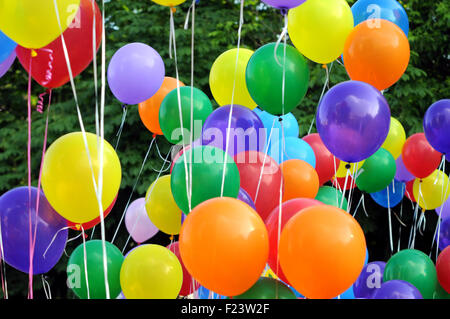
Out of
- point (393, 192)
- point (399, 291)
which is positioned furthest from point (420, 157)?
point (399, 291)

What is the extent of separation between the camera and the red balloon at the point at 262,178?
7.80ft

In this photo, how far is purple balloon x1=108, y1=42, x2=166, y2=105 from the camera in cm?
275

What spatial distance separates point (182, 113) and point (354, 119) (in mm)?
1011

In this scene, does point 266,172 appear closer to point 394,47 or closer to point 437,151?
point 394,47

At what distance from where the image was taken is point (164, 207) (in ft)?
9.10

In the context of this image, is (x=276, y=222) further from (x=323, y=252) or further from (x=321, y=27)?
(x=321, y=27)

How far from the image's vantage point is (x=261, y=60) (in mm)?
2391

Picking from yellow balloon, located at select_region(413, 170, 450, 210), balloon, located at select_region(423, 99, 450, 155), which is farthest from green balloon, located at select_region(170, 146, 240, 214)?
yellow balloon, located at select_region(413, 170, 450, 210)

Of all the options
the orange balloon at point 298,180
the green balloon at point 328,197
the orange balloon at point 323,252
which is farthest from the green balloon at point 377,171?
the orange balloon at point 323,252

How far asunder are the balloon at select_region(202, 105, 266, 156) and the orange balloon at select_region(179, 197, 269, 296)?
31.1 inches

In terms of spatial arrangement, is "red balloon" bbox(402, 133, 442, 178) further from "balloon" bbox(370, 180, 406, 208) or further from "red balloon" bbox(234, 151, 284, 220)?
"red balloon" bbox(234, 151, 284, 220)

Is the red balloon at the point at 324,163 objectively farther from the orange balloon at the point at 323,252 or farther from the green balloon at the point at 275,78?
the orange balloon at the point at 323,252

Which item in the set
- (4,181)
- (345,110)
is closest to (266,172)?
(345,110)
